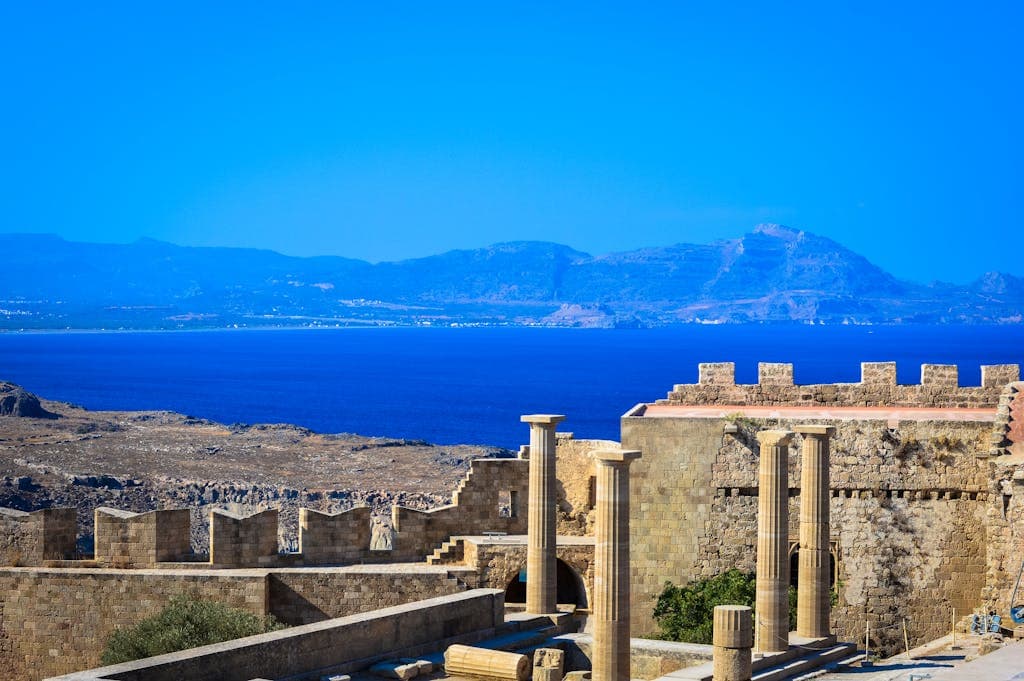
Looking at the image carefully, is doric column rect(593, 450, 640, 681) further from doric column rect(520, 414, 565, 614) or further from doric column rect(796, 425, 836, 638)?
doric column rect(796, 425, 836, 638)

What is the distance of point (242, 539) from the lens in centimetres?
2812

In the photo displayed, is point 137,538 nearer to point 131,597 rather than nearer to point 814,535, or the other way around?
point 131,597

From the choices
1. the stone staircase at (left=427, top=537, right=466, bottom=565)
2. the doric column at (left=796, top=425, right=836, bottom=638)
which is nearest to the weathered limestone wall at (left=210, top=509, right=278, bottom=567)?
the stone staircase at (left=427, top=537, right=466, bottom=565)

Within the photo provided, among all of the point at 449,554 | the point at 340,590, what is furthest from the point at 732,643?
the point at 449,554

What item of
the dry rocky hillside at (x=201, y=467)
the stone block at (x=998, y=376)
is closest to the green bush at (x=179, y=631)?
the stone block at (x=998, y=376)

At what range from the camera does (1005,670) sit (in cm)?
2098

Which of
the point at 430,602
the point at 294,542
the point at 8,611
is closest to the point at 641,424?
the point at 430,602

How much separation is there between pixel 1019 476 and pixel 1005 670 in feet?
15.1

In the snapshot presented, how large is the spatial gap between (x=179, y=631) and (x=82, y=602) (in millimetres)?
3349

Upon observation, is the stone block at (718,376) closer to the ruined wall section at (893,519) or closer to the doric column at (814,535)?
the ruined wall section at (893,519)

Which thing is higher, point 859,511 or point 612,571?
point 859,511

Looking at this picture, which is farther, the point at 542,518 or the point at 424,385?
the point at 424,385

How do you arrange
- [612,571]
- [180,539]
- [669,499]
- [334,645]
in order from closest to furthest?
[612,571] → [334,645] → [669,499] → [180,539]

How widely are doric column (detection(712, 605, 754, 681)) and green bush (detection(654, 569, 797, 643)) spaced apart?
203 inches
